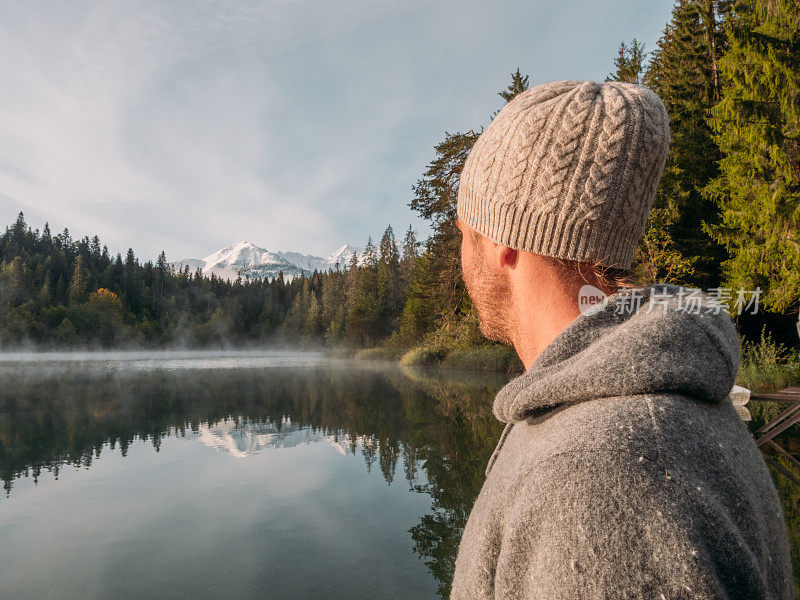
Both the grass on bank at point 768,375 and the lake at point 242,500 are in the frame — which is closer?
the lake at point 242,500

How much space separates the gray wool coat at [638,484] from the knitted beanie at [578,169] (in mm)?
302

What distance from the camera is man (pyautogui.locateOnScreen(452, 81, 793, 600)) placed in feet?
2.43

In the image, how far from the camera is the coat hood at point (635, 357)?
2.88 feet

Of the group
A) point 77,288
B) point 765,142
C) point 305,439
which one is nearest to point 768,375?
point 765,142

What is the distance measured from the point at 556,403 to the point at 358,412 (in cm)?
1159

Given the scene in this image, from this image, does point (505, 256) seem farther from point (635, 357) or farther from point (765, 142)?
point (765, 142)

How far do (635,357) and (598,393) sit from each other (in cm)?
10

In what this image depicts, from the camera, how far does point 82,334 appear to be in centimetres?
7469

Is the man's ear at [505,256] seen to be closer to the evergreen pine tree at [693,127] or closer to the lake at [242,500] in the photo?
the lake at [242,500]

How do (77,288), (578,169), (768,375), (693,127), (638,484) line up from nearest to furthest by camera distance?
1. (638,484)
2. (578,169)
3. (768,375)
4. (693,127)
5. (77,288)

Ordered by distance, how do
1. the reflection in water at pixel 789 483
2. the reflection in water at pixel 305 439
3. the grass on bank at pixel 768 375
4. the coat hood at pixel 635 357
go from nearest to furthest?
the coat hood at pixel 635 357
the reflection in water at pixel 789 483
the reflection in water at pixel 305 439
the grass on bank at pixel 768 375

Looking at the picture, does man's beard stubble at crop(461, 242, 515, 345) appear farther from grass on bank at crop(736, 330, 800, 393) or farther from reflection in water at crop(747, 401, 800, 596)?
grass on bank at crop(736, 330, 800, 393)

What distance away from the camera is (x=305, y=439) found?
934 centimetres

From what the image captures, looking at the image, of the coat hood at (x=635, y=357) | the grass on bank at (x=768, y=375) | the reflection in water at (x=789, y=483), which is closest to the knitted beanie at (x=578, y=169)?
the coat hood at (x=635, y=357)
